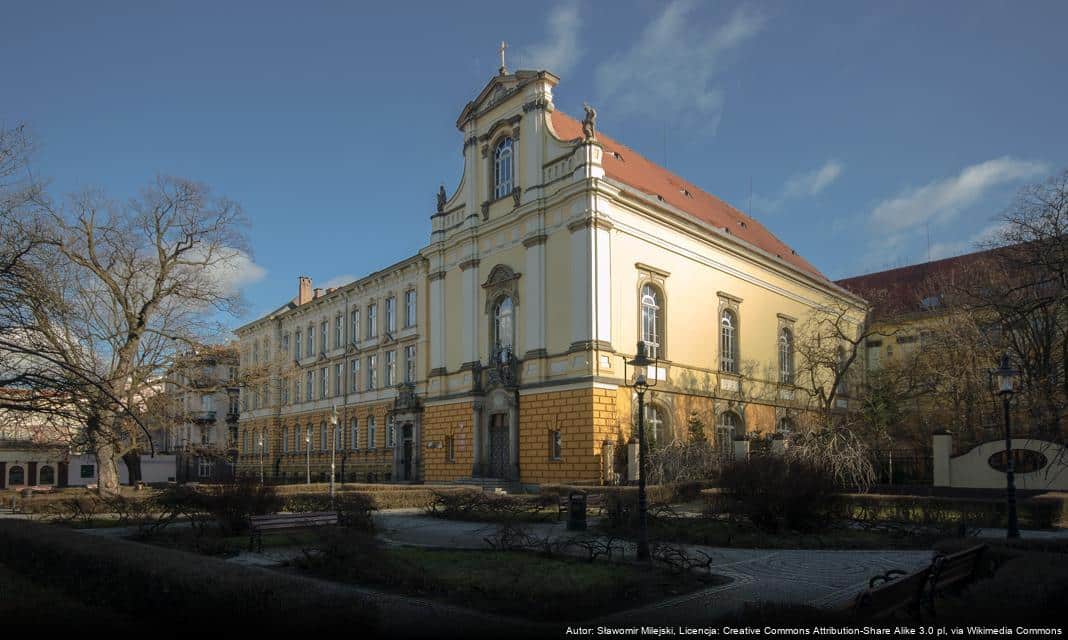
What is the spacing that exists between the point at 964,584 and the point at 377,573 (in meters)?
7.15

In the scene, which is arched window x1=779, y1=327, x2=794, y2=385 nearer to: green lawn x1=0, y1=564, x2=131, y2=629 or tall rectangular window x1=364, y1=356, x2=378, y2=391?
tall rectangular window x1=364, y1=356, x2=378, y2=391

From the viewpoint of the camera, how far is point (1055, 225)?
1888 cm

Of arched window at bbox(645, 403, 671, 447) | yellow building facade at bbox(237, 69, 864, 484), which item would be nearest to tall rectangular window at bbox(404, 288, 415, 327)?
yellow building facade at bbox(237, 69, 864, 484)

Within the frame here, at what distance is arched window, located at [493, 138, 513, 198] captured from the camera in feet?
121

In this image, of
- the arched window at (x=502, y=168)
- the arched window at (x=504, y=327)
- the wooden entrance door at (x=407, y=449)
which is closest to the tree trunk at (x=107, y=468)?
the wooden entrance door at (x=407, y=449)

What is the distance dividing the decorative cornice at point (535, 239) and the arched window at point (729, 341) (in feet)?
35.0

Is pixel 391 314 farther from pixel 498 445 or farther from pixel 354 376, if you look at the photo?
pixel 498 445

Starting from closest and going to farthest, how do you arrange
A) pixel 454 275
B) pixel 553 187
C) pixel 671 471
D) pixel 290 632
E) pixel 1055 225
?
pixel 290 632 → pixel 1055 225 → pixel 671 471 → pixel 553 187 → pixel 454 275

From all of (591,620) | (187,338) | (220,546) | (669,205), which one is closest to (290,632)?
(591,620)

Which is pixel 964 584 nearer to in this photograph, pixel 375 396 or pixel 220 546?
pixel 220 546

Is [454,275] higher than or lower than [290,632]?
higher

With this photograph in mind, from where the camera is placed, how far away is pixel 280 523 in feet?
51.1

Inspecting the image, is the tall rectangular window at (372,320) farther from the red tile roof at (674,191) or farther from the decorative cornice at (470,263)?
the red tile roof at (674,191)

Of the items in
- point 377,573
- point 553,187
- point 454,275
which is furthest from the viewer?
point 454,275
